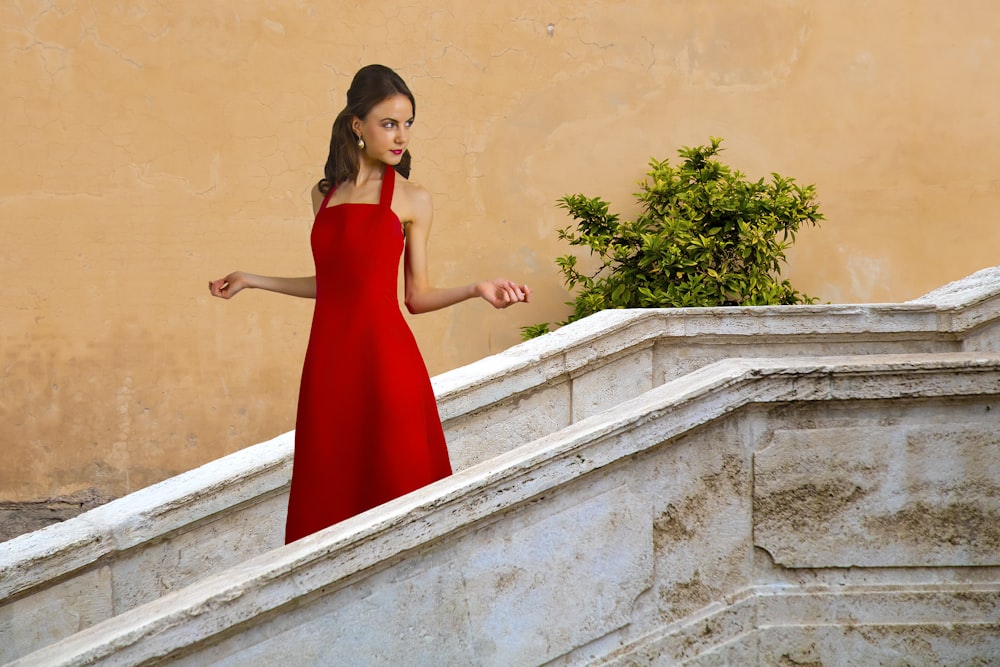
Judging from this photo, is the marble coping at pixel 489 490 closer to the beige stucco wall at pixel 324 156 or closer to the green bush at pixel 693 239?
the green bush at pixel 693 239

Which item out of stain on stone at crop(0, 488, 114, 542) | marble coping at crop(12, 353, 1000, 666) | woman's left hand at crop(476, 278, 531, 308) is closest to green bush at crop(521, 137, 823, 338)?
stain on stone at crop(0, 488, 114, 542)

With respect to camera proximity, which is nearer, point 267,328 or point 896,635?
point 896,635

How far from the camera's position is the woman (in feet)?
10.1

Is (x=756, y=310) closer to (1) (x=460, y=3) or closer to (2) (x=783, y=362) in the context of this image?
(2) (x=783, y=362)

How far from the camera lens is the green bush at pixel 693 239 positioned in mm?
6645

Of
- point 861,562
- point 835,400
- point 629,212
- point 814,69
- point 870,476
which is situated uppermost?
point 814,69

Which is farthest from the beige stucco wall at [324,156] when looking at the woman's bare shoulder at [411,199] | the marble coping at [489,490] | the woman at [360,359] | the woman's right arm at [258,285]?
the marble coping at [489,490]

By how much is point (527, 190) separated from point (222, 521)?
12.0 ft

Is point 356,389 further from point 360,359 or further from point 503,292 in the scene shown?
point 503,292

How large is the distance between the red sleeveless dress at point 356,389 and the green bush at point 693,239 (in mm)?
3565

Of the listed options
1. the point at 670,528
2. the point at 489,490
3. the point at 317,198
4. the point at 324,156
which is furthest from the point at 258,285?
the point at 324,156

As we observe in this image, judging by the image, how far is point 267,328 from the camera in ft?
22.7

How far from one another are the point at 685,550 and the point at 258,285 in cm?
133

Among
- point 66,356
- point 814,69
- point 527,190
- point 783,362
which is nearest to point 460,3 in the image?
point 527,190
